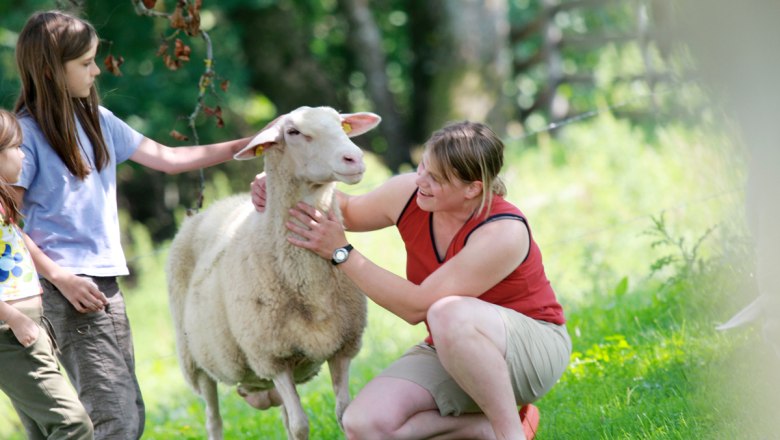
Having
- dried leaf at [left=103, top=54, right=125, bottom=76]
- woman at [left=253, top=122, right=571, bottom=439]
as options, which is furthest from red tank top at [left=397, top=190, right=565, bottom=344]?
dried leaf at [left=103, top=54, right=125, bottom=76]

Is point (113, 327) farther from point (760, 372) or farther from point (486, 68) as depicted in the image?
point (486, 68)

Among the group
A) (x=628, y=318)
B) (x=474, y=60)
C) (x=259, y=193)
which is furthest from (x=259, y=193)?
(x=474, y=60)

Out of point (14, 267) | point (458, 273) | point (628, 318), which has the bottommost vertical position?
point (628, 318)

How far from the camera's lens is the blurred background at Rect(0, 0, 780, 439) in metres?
2.29

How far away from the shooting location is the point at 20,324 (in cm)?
333

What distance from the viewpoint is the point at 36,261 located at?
3.54 meters

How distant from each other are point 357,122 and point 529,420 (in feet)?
4.83

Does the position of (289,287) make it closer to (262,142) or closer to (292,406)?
(292,406)

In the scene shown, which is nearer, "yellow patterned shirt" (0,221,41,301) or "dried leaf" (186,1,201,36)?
"yellow patterned shirt" (0,221,41,301)

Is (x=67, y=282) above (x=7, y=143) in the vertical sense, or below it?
below

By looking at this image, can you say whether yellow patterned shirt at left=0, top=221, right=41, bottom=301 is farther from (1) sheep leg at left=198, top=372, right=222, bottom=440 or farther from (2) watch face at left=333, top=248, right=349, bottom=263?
(1) sheep leg at left=198, top=372, right=222, bottom=440

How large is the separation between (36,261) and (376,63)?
12117mm

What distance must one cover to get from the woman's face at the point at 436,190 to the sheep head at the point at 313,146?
0.80 feet

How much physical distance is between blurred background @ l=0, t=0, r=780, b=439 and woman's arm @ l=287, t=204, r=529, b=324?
81 cm
